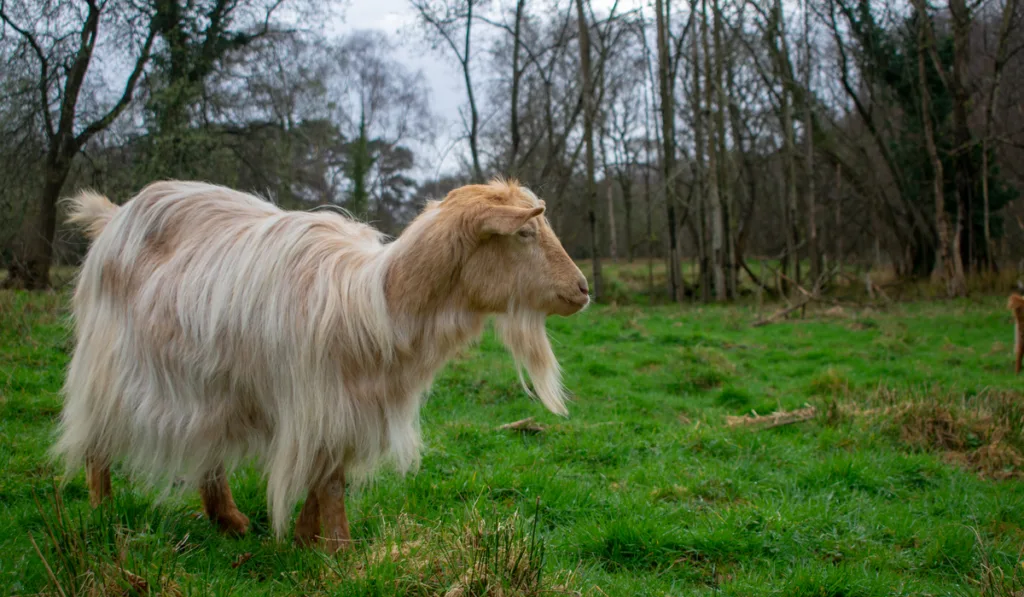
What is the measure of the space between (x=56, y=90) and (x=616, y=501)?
576 inches

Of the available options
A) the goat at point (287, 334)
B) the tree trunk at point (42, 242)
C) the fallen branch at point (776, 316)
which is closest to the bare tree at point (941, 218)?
the fallen branch at point (776, 316)

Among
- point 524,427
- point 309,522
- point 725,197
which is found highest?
point 725,197

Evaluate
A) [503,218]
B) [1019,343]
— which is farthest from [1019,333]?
[503,218]

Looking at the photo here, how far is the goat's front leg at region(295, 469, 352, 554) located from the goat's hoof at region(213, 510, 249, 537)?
17.3 inches

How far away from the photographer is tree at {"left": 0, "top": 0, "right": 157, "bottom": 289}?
44.5ft

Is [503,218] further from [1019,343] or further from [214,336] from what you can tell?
[1019,343]

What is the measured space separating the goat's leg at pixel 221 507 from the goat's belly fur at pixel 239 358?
0.15 metres

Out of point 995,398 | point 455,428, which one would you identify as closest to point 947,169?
point 995,398

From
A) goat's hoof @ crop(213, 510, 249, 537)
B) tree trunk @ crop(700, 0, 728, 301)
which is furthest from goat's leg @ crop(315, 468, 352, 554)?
tree trunk @ crop(700, 0, 728, 301)

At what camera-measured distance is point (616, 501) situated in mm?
4504

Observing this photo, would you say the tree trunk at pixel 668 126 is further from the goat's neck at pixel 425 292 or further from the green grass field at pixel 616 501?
the goat's neck at pixel 425 292

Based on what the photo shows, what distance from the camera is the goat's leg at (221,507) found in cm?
380

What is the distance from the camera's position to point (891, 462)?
→ 218 inches

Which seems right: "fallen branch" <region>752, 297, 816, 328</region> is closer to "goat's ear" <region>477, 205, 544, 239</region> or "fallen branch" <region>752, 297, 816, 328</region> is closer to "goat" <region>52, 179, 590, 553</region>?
"goat" <region>52, 179, 590, 553</region>
